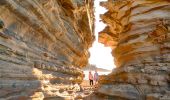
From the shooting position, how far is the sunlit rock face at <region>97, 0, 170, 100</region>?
7.51 m

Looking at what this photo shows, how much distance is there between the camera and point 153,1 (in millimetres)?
9648

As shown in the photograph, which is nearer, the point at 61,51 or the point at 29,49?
the point at 29,49

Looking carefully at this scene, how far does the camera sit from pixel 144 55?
8.62 meters

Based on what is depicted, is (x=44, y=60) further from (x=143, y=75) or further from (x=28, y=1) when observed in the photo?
(x=143, y=75)

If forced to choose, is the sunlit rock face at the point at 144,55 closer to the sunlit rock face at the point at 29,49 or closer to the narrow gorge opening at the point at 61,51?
the narrow gorge opening at the point at 61,51

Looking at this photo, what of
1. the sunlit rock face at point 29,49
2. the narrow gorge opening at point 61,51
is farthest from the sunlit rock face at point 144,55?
the sunlit rock face at point 29,49

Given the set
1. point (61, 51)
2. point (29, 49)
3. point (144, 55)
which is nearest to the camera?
point (29, 49)

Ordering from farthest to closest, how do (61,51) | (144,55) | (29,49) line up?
(61,51), (144,55), (29,49)

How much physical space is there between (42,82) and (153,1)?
5322 mm

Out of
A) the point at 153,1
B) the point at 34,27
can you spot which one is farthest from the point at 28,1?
the point at 153,1

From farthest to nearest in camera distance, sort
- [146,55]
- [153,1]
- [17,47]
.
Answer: [153,1] → [146,55] → [17,47]

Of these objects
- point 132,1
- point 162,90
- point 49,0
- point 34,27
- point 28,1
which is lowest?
point 162,90

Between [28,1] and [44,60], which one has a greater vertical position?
[28,1]

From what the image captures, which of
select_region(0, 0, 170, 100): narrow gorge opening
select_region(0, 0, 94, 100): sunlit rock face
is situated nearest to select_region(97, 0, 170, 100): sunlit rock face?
select_region(0, 0, 170, 100): narrow gorge opening
